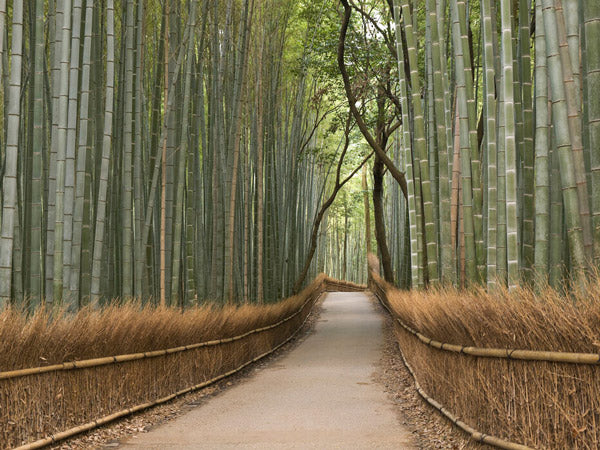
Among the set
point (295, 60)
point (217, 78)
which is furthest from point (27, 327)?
Answer: point (295, 60)

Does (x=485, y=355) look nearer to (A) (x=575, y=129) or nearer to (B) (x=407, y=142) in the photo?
(A) (x=575, y=129)

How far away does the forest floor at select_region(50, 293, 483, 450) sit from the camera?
3.28 metres

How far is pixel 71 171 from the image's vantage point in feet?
12.2

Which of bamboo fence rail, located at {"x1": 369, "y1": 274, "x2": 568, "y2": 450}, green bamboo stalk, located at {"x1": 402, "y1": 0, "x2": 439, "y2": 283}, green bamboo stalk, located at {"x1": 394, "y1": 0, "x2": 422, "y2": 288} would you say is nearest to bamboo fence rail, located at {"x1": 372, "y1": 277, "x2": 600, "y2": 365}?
bamboo fence rail, located at {"x1": 369, "y1": 274, "x2": 568, "y2": 450}

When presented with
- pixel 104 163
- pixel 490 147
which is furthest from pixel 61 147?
pixel 490 147

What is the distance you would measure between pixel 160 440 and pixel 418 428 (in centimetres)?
129

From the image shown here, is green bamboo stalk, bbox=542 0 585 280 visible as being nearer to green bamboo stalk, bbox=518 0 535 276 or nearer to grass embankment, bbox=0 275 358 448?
green bamboo stalk, bbox=518 0 535 276

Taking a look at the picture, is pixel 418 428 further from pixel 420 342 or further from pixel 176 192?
pixel 176 192

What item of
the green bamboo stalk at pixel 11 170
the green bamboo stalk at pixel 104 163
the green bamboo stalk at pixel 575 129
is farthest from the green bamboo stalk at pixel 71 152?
the green bamboo stalk at pixel 575 129

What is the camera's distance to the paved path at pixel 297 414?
329 centimetres

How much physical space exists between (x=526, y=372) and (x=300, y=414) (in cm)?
187

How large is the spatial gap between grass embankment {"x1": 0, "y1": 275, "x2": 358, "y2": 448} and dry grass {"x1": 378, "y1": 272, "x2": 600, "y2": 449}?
1.68 metres

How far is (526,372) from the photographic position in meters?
2.42

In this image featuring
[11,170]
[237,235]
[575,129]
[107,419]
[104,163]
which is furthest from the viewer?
[237,235]
